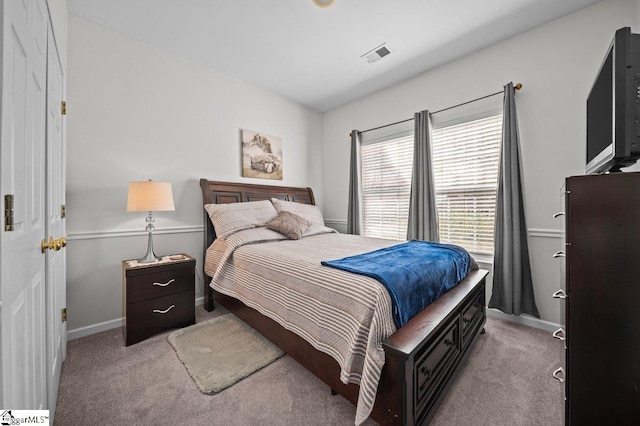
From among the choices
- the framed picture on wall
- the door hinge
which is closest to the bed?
the door hinge

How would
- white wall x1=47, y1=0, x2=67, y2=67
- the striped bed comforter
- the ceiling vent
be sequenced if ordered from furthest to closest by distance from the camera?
the ceiling vent
white wall x1=47, y1=0, x2=67, y2=67
the striped bed comforter

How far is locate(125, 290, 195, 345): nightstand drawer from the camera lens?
2.13 metres

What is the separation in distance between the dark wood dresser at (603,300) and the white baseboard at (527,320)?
5.48ft

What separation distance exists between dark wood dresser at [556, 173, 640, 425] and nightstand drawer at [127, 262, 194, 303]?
2.71m

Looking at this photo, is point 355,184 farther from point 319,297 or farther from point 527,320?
point 319,297

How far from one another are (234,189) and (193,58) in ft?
5.16

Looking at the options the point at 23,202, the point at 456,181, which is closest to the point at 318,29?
the point at 456,181

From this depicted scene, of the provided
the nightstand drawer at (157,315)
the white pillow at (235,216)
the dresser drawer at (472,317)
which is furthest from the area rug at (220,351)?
the dresser drawer at (472,317)

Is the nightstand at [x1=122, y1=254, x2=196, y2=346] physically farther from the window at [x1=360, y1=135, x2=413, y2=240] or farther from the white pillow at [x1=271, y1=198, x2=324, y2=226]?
the window at [x1=360, y1=135, x2=413, y2=240]

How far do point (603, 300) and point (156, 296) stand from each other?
2.90 metres

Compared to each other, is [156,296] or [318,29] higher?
[318,29]

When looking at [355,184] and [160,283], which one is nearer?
[160,283]

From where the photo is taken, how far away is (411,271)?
5.14 feet

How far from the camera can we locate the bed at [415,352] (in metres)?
1.18
